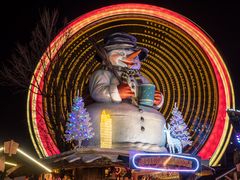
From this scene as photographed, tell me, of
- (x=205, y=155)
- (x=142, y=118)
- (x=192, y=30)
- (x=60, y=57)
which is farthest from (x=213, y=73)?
(x=60, y=57)

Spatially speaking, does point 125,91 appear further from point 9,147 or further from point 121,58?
point 9,147

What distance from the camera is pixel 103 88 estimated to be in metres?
13.4

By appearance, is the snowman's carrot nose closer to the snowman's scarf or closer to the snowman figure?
the snowman figure

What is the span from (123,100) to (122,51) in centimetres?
186

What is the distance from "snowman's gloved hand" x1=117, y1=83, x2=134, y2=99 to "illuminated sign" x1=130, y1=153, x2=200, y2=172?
2.78 meters

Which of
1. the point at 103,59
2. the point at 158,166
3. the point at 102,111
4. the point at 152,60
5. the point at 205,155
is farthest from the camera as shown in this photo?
the point at 152,60

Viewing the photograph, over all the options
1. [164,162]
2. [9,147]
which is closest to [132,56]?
[164,162]

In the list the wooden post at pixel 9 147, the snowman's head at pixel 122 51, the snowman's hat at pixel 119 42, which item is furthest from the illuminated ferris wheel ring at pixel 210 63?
the wooden post at pixel 9 147

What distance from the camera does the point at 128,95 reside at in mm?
13094

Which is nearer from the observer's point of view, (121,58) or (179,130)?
(179,130)

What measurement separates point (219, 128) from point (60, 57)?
726 cm

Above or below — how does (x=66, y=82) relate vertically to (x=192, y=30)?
below

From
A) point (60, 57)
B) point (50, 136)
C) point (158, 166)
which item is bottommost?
point (158, 166)

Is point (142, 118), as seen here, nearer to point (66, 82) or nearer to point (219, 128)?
point (219, 128)
